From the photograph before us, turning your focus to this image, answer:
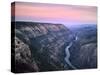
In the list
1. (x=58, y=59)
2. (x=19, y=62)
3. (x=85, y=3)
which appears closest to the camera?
(x=19, y=62)

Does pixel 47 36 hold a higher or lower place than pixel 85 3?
lower

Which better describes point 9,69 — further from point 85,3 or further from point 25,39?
point 85,3

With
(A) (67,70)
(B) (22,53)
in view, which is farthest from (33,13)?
(A) (67,70)

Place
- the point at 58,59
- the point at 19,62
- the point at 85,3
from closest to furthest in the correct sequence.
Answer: the point at 19,62, the point at 58,59, the point at 85,3

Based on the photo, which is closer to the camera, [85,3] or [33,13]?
[33,13]

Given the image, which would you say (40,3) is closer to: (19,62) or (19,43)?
(19,43)

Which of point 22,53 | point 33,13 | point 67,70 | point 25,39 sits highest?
point 33,13
